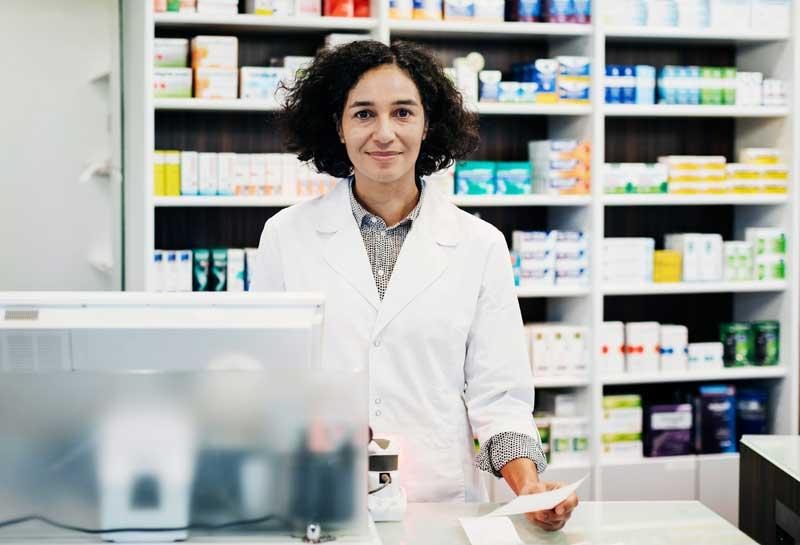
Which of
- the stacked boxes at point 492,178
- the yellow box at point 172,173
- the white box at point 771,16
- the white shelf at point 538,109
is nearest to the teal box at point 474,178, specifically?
the stacked boxes at point 492,178

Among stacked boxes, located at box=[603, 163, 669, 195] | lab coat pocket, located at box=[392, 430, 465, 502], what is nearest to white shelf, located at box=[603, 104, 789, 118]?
stacked boxes, located at box=[603, 163, 669, 195]

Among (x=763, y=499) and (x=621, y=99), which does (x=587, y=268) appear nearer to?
(x=621, y=99)

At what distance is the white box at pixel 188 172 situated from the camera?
4258 millimetres

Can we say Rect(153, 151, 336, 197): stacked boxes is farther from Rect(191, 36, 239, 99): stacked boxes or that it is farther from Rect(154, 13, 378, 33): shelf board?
Rect(154, 13, 378, 33): shelf board

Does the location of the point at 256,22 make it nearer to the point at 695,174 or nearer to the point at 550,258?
the point at 550,258

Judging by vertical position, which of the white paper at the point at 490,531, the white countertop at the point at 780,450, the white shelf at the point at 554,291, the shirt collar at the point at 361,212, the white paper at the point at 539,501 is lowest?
the white countertop at the point at 780,450

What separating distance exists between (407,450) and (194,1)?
2.60 metres

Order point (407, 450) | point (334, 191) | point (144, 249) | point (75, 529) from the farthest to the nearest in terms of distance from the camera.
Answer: point (144, 249)
point (334, 191)
point (407, 450)
point (75, 529)

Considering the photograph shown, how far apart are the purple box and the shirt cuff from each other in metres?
2.79

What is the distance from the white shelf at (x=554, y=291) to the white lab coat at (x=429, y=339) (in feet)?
7.31

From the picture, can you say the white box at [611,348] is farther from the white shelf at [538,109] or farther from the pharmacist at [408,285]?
the pharmacist at [408,285]

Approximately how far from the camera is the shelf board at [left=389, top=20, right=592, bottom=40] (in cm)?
439

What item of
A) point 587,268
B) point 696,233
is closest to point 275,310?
point 587,268

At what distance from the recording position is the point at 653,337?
15.5 ft
